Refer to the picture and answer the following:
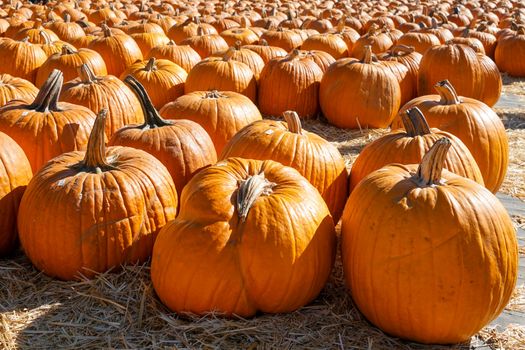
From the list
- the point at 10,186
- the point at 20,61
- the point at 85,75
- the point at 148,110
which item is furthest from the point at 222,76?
the point at 10,186

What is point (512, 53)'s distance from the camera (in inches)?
402

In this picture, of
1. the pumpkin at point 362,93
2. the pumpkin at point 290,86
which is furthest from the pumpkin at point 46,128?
the pumpkin at point 362,93

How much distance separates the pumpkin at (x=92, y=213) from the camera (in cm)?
319

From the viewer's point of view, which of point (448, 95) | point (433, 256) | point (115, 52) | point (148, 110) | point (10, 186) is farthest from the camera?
point (115, 52)

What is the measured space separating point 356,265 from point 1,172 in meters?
2.05

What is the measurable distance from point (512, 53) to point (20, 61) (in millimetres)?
7750

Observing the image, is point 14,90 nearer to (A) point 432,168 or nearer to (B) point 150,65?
(B) point 150,65

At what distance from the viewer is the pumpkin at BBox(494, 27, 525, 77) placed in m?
10.1

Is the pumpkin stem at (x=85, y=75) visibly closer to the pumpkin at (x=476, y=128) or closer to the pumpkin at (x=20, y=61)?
the pumpkin at (x=20, y=61)

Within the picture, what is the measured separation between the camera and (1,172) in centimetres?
343

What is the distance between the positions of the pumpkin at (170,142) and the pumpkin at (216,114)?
0.77m

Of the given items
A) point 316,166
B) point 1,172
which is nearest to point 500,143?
point 316,166


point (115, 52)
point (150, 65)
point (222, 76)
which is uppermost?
point (150, 65)

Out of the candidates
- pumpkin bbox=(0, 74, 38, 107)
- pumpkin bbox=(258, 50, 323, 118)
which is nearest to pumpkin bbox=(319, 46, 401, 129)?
pumpkin bbox=(258, 50, 323, 118)
